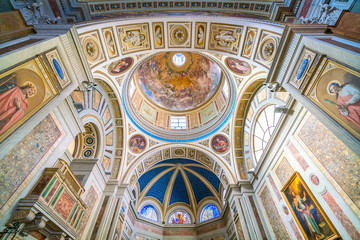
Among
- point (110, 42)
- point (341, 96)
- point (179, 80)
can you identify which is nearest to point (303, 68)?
point (341, 96)

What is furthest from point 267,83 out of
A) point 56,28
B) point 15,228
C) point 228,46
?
point 15,228

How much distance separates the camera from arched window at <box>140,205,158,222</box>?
16.4 m

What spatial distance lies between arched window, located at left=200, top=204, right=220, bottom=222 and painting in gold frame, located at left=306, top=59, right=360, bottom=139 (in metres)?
15.2

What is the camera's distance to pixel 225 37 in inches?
298

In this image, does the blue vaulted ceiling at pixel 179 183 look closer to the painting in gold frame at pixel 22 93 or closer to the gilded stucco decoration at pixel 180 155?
the gilded stucco decoration at pixel 180 155

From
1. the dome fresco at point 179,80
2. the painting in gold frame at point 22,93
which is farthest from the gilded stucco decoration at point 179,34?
the dome fresco at point 179,80

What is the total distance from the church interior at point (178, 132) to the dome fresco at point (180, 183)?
9.90 feet

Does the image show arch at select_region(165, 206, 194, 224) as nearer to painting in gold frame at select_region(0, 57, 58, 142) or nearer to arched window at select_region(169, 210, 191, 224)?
arched window at select_region(169, 210, 191, 224)

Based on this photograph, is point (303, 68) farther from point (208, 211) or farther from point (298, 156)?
point (208, 211)

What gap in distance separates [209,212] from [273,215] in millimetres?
9880

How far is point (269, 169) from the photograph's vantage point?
29.2 feet

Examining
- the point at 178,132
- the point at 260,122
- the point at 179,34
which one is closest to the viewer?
the point at 179,34

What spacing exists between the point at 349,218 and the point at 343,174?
3.93 ft

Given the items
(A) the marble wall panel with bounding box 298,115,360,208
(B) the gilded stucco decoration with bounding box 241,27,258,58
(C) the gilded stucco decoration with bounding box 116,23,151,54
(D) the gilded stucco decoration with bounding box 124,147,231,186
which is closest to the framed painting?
(A) the marble wall panel with bounding box 298,115,360,208
